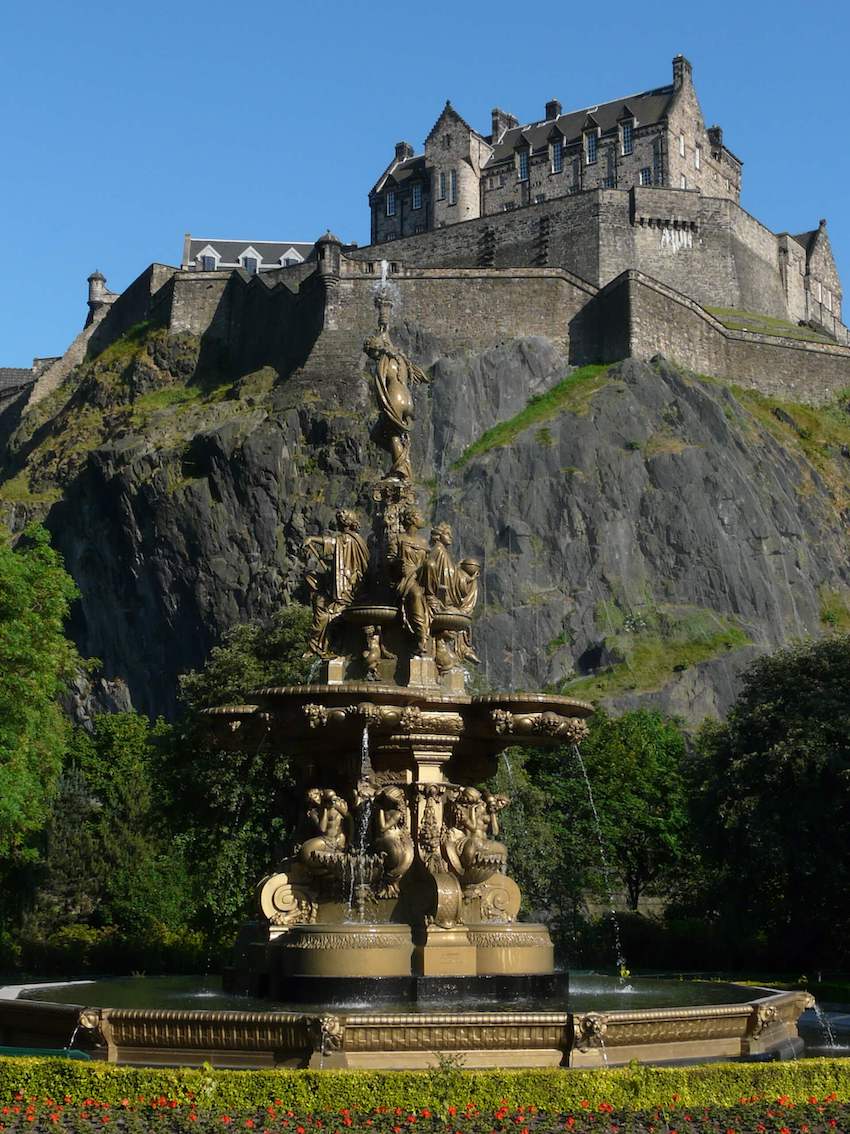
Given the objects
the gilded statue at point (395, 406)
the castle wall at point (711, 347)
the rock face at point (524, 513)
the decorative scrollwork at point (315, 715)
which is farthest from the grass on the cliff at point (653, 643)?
the decorative scrollwork at point (315, 715)

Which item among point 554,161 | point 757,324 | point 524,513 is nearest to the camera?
point 524,513

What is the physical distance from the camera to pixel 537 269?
75562 mm

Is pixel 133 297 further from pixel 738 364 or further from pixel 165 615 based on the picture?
pixel 738 364

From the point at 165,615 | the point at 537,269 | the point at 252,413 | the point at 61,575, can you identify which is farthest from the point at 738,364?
the point at 61,575

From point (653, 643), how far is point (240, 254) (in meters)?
51.7

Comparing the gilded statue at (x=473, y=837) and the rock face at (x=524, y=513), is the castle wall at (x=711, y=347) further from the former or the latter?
the gilded statue at (x=473, y=837)

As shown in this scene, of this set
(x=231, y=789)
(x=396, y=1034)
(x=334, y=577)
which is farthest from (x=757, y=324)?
(x=396, y=1034)

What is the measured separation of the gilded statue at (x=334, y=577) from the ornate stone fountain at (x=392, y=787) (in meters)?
0.02

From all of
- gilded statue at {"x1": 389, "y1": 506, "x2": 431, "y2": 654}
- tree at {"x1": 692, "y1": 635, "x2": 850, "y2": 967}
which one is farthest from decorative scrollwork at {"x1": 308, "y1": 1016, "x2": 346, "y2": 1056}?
tree at {"x1": 692, "y1": 635, "x2": 850, "y2": 967}

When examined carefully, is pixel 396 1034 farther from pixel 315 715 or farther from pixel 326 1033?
pixel 315 715

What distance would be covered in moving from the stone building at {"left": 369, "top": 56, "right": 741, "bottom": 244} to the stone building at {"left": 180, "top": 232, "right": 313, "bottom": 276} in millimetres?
7363

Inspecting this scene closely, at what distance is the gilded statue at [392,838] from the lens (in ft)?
50.7

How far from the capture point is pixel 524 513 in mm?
66812

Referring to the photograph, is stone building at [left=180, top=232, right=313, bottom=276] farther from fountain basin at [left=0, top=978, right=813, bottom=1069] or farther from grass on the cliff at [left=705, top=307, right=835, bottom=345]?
fountain basin at [left=0, top=978, right=813, bottom=1069]
